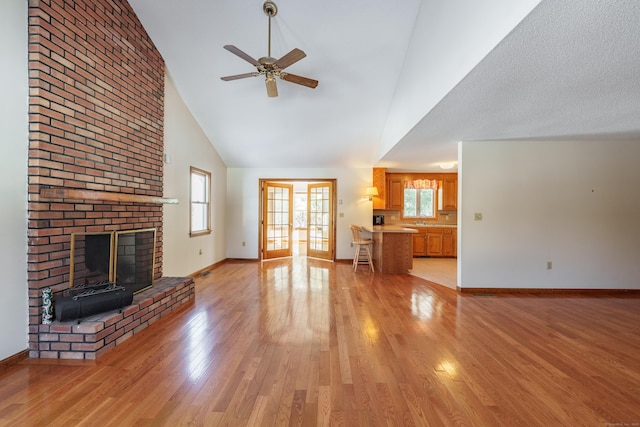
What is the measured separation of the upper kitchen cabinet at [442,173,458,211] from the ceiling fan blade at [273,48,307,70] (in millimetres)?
6062

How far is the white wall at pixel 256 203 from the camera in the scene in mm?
6910

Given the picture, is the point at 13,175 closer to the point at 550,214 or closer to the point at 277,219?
the point at 277,219

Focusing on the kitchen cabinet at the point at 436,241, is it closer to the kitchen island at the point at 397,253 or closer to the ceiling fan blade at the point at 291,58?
the kitchen island at the point at 397,253

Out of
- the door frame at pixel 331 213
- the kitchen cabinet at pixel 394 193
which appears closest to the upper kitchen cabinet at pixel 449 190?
the kitchen cabinet at pixel 394 193

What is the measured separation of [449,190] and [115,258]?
7.52m

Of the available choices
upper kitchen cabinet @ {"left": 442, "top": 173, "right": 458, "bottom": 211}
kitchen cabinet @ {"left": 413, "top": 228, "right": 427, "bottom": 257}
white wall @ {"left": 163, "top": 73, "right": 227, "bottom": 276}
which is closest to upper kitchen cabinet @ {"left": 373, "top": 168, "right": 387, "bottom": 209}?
kitchen cabinet @ {"left": 413, "top": 228, "right": 427, "bottom": 257}

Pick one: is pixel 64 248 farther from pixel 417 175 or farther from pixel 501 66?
pixel 417 175

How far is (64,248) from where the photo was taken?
2490 millimetres

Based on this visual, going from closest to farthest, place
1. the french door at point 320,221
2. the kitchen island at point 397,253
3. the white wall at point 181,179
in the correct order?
the white wall at point 181,179
the kitchen island at point 397,253
the french door at point 320,221

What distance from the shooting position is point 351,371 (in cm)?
212

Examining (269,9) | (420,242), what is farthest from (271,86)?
(420,242)

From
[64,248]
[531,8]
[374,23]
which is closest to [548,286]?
[531,8]

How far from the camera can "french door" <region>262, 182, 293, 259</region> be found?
7.03 metres

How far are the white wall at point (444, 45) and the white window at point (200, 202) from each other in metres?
3.74
